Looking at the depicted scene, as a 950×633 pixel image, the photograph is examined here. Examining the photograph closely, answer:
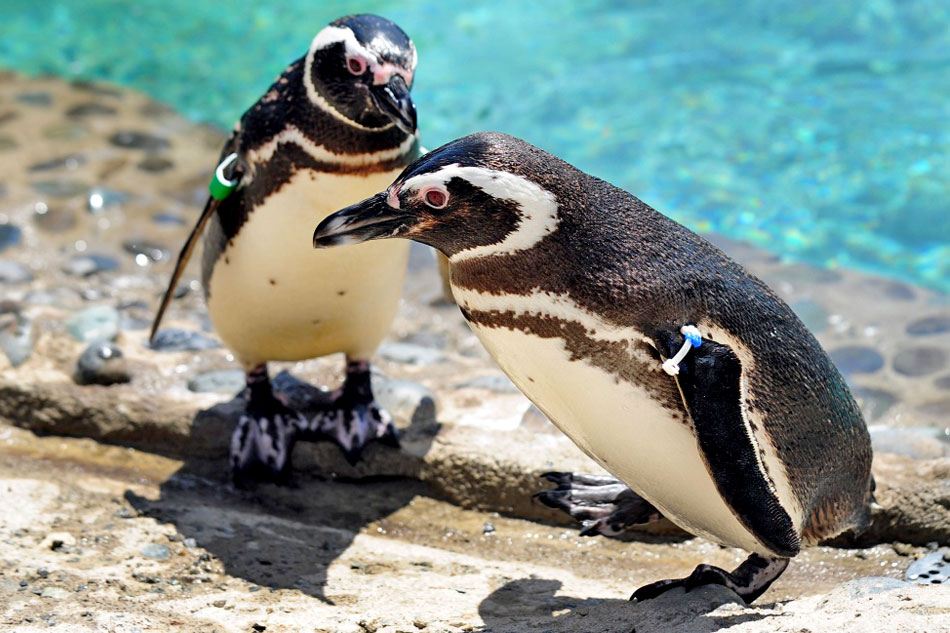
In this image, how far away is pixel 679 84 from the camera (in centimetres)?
765

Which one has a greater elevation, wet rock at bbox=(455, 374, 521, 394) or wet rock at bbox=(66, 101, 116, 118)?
wet rock at bbox=(66, 101, 116, 118)

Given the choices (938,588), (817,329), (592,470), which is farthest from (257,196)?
(817,329)

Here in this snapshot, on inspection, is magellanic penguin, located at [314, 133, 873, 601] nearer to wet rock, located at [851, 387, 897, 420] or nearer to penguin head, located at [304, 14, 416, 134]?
penguin head, located at [304, 14, 416, 134]

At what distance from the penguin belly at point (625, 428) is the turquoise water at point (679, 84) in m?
3.61

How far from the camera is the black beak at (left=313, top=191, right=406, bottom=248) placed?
7.82 ft

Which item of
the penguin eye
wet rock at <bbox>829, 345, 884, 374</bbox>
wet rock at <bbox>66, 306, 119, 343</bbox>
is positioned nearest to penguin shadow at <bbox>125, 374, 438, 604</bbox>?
wet rock at <bbox>66, 306, 119, 343</bbox>

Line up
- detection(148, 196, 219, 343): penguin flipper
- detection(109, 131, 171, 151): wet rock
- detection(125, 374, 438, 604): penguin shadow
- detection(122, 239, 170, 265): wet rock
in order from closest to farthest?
1. detection(125, 374, 438, 604): penguin shadow
2. detection(148, 196, 219, 343): penguin flipper
3. detection(122, 239, 170, 265): wet rock
4. detection(109, 131, 171, 151): wet rock

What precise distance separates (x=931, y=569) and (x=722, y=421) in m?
1.01

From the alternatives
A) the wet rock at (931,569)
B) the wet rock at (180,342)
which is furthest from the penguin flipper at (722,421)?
the wet rock at (180,342)

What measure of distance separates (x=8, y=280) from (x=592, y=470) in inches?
106

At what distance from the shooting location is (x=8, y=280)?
15.3 ft

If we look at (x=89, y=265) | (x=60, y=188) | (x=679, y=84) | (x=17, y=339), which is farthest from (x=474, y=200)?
(x=679, y=84)

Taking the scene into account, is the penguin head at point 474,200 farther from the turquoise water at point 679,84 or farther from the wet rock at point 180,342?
the turquoise water at point 679,84

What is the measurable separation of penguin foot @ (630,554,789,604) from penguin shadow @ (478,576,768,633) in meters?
0.03
